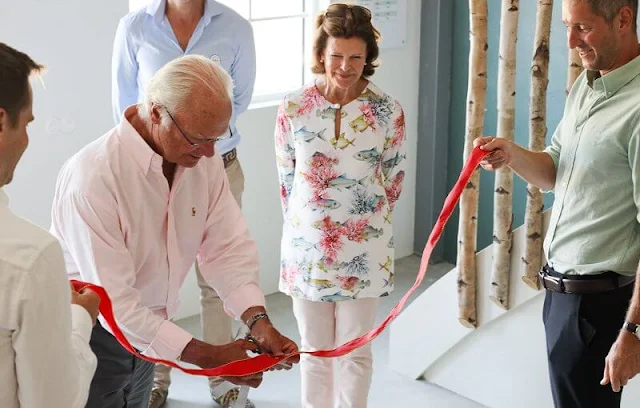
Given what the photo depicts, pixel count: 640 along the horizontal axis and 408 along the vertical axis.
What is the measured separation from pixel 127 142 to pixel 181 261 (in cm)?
35

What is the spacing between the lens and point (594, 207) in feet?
8.43

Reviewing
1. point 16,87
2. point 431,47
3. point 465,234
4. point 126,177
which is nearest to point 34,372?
point 16,87

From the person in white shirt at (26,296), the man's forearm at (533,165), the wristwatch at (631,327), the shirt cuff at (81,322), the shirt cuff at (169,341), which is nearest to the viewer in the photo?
the person in white shirt at (26,296)

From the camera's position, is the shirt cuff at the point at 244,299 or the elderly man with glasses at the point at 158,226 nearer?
the elderly man with glasses at the point at 158,226

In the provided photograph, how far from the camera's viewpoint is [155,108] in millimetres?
2248

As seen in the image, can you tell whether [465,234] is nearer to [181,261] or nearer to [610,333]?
[610,333]

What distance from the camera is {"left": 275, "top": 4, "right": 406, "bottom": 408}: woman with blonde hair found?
3203 mm

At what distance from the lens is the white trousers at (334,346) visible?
10.8 ft

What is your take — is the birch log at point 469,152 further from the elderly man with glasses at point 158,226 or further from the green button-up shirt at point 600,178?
the elderly man with glasses at point 158,226

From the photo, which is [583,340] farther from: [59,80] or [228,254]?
[59,80]

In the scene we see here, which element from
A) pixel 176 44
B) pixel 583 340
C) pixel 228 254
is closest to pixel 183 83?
pixel 228 254

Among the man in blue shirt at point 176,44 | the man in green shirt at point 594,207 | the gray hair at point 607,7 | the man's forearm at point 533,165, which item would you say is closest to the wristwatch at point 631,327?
the man in green shirt at point 594,207

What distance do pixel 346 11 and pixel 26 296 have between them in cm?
191

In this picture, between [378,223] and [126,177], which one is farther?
[378,223]
